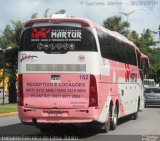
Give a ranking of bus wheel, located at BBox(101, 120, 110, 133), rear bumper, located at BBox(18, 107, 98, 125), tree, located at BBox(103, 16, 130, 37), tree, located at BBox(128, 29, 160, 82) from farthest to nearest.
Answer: tree, located at BBox(128, 29, 160, 82), tree, located at BBox(103, 16, 130, 37), bus wheel, located at BBox(101, 120, 110, 133), rear bumper, located at BBox(18, 107, 98, 125)

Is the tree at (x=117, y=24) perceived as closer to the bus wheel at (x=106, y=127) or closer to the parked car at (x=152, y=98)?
the parked car at (x=152, y=98)

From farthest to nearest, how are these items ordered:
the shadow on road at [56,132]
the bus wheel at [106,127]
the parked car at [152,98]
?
the parked car at [152,98], the bus wheel at [106,127], the shadow on road at [56,132]

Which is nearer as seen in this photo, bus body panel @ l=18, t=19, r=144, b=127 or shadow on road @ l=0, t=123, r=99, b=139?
bus body panel @ l=18, t=19, r=144, b=127

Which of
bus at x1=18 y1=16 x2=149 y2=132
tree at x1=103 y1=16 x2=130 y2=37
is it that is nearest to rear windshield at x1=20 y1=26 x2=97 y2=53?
bus at x1=18 y1=16 x2=149 y2=132

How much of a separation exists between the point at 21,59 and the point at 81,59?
1818 millimetres

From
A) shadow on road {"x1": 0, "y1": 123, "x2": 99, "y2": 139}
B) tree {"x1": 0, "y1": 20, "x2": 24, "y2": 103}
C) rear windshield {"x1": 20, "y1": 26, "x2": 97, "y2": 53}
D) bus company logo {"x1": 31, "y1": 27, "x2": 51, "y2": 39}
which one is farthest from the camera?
tree {"x1": 0, "y1": 20, "x2": 24, "y2": 103}

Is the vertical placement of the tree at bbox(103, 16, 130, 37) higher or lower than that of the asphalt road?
higher

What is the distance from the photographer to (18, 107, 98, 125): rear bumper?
1603 cm

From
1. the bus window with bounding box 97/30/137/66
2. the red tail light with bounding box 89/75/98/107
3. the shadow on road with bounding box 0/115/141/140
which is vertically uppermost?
the bus window with bounding box 97/30/137/66

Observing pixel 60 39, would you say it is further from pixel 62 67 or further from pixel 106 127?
pixel 106 127

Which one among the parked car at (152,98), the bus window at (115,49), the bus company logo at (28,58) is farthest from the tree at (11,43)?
the bus company logo at (28,58)

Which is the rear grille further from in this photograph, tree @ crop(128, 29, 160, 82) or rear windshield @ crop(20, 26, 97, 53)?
tree @ crop(128, 29, 160, 82)

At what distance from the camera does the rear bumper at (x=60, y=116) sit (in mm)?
16031

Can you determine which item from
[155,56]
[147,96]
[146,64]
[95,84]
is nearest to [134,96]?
[146,64]
